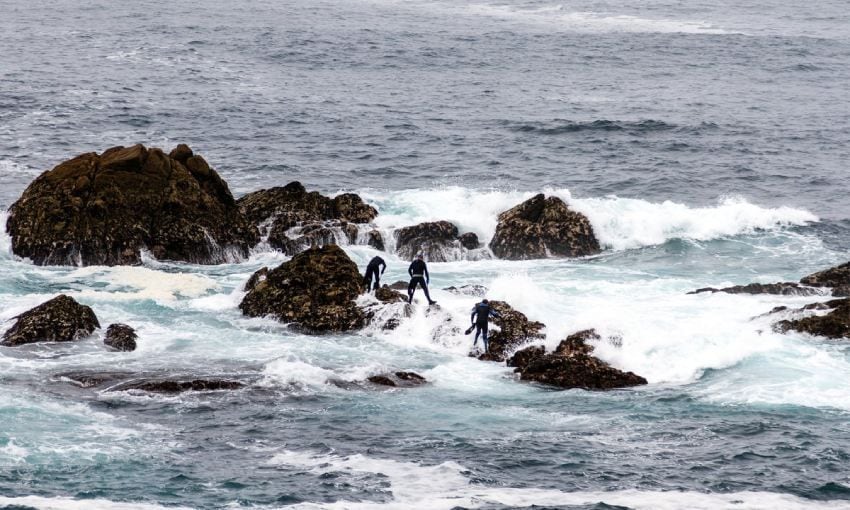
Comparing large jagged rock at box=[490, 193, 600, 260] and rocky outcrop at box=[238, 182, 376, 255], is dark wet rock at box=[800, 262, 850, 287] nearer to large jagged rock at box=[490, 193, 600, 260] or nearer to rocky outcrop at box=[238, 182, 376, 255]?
large jagged rock at box=[490, 193, 600, 260]

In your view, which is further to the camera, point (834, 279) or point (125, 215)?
point (125, 215)

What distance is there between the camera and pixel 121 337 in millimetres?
28609

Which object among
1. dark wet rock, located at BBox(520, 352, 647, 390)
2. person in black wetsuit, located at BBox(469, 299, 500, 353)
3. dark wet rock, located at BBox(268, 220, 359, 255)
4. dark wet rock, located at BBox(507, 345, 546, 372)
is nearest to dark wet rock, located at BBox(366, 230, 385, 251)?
dark wet rock, located at BBox(268, 220, 359, 255)

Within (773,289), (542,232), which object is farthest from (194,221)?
(773,289)

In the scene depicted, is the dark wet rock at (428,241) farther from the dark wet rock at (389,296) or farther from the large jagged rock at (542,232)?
the dark wet rock at (389,296)

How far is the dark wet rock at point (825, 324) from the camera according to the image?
30.0 meters

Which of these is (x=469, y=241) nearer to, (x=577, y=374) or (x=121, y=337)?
(x=577, y=374)

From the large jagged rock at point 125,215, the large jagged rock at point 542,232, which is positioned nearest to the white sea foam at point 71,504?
the large jagged rock at point 125,215

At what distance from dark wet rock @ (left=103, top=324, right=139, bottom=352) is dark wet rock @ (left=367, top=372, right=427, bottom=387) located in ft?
20.3

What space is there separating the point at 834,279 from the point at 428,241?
13334mm

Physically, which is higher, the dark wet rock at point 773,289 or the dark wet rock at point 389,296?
the dark wet rock at point 389,296

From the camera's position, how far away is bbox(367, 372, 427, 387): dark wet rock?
26.9m

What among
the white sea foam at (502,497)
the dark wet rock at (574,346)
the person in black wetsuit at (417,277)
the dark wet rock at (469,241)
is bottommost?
the white sea foam at (502,497)

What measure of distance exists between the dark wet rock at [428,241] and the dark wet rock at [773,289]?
886 cm
